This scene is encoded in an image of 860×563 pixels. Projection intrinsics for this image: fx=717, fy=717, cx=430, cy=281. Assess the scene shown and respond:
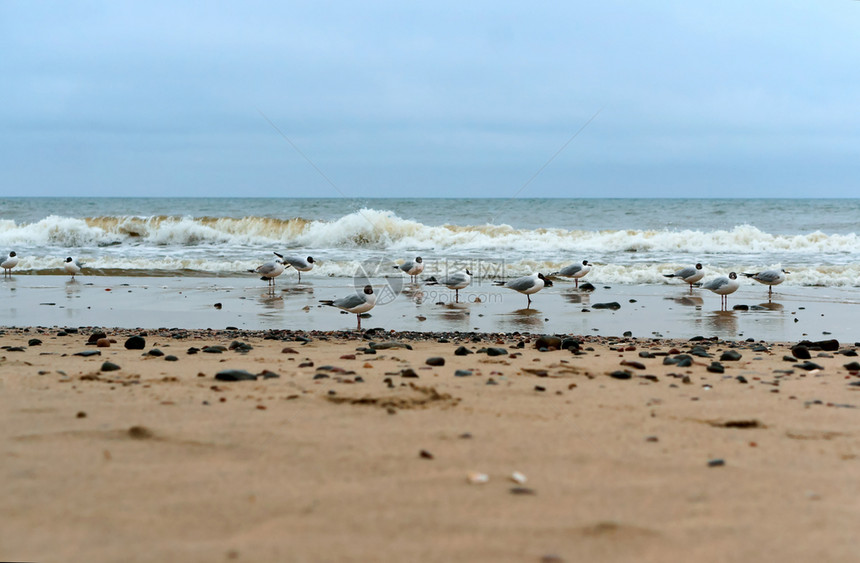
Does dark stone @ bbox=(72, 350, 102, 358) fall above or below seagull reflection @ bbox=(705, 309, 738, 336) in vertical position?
above

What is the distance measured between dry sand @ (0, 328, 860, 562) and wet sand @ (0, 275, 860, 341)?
4.78m

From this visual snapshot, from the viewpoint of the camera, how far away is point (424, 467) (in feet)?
9.87

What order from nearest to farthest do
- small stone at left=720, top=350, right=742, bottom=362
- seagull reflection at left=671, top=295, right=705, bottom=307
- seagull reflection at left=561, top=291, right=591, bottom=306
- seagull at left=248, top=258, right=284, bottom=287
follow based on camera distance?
1. small stone at left=720, top=350, right=742, bottom=362
2. seagull reflection at left=671, top=295, right=705, bottom=307
3. seagull reflection at left=561, top=291, right=591, bottom=306
4. seagull at left=248, top=258, right=284, bottom=287

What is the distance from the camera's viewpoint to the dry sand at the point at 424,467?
234 cm

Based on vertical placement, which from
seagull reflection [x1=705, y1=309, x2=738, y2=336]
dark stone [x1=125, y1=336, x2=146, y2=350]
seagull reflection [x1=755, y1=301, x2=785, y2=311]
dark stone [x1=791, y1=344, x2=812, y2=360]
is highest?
dark stone [x1=791, y1=344, x2=812, y2=360]

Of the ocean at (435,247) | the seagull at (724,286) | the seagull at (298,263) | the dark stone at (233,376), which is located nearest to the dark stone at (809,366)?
the dark stone at (233,376)

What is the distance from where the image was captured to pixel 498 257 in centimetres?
2184

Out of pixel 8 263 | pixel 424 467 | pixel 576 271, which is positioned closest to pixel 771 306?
pixel 576 271

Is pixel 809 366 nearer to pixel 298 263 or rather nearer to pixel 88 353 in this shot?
pixel 88 353

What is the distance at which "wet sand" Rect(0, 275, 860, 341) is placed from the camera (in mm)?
9984

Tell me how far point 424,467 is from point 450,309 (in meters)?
8.82

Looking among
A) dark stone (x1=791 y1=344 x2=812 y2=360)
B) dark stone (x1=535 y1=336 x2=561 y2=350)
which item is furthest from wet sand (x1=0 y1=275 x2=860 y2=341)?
dark stone (x1=791 y1=344 x2=812 y2=360)

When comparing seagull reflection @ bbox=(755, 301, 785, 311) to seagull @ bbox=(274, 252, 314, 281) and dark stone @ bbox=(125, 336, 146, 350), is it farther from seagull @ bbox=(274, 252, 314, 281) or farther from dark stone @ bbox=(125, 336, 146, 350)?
seagull @ bbox=(274, 252, 314, 281)

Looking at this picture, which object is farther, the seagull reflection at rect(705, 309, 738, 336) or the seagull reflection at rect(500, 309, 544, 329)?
the seagull reflection at rect(500, 309, 544, 329)
